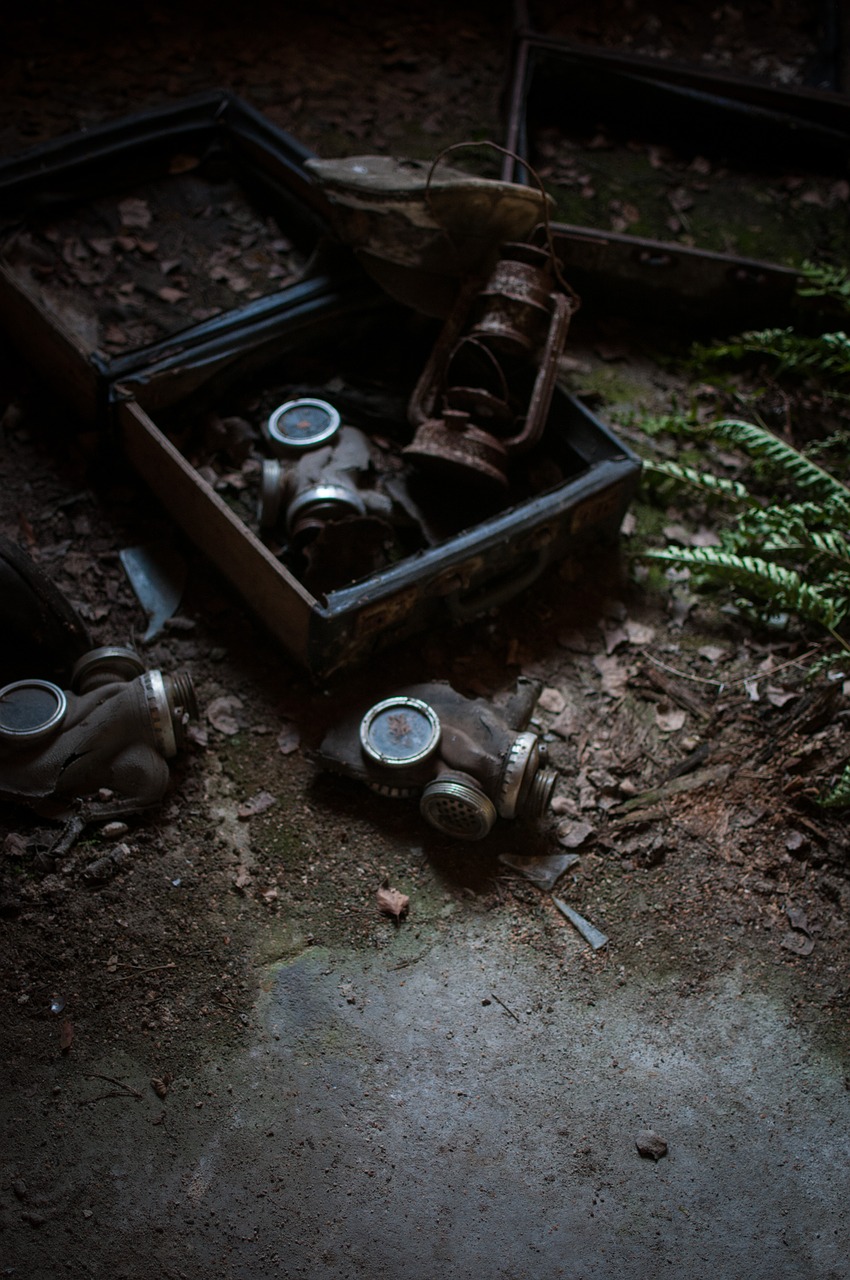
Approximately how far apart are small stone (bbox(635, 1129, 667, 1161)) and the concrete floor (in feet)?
0.09

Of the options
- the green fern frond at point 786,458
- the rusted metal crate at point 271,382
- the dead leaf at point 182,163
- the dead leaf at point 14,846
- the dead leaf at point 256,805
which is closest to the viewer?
the dead leaf at point 14,846

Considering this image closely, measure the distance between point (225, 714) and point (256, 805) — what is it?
40cm

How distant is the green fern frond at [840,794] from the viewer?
11.4 ft

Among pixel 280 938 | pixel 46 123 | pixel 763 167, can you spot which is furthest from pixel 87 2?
pixel 280 938

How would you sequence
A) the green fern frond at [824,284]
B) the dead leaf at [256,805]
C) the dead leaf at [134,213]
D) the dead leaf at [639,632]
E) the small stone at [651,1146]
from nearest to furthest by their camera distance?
→ the small stone at [651,1146] → the dead leaf at [256,805] → the dead leaf at [639,632] → the green fern frond at [824,284] → the dead leaf at [134,213]

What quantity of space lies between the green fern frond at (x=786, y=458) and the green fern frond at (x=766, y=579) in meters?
0.46

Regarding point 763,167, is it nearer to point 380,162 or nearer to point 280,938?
point 380,162

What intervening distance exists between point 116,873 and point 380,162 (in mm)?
3199

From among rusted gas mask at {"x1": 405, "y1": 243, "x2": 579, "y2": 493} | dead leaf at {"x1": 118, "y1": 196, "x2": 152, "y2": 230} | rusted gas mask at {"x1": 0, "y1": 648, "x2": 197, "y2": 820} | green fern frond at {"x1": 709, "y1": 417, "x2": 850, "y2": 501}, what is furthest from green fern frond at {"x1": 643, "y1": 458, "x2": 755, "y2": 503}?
dead leaf at {"x1": 118, "y1": 196, "x2": 152, "y2": 230}

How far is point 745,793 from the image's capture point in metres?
3.69

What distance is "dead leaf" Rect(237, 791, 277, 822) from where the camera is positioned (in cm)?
352

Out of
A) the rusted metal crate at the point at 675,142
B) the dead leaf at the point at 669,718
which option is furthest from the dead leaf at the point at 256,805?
the rusted metal crate at the point at 675,142

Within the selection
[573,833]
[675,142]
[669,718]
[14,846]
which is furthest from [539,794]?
[675,142]

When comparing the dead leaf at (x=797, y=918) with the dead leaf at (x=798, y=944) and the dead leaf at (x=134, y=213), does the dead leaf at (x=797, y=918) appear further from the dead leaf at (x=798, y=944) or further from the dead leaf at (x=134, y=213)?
the dead leaf at (x=134, y=213)
